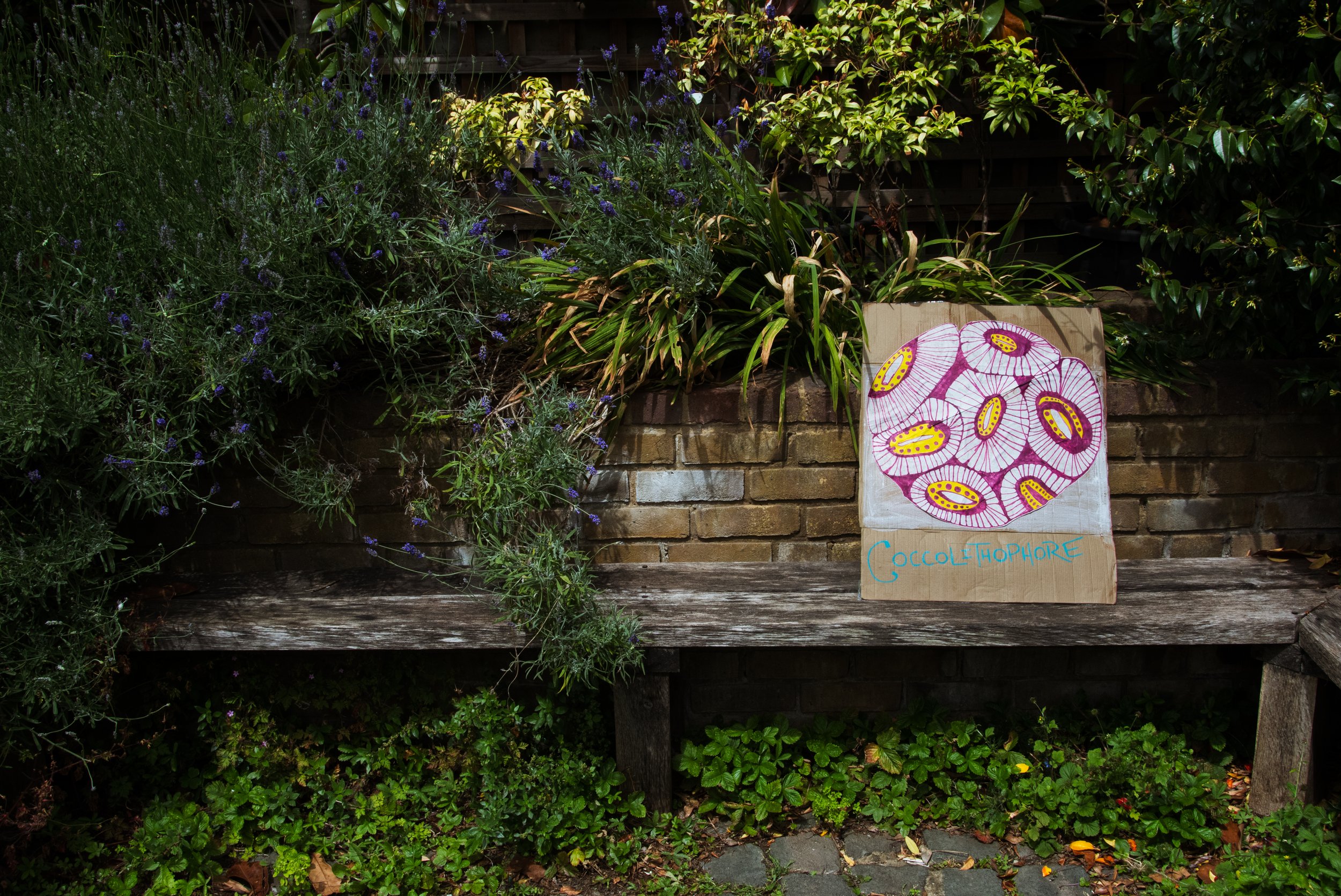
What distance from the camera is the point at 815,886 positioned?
2385 mm

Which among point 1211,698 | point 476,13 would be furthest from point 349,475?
point 1211,698

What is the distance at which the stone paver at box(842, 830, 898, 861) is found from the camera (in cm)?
251

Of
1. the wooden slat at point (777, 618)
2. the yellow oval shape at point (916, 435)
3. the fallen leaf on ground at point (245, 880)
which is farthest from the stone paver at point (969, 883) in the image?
the fallen leaf on ground at point (245, 880)

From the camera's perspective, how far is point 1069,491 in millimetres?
2527

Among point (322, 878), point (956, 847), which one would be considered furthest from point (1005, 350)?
point (322, 878)

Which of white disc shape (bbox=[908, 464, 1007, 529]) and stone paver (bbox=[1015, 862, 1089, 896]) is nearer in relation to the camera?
stone paver (bbox=[1015, 862, 1089, 896])

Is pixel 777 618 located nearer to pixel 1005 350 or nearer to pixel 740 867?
pixel 740 867

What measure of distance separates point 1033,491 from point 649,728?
1.24m

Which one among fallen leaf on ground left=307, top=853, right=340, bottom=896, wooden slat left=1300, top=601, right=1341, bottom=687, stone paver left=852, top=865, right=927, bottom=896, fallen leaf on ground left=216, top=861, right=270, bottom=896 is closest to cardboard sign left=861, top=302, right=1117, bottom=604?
wooden slat left=1300, top=601, right=1341, bottom=687

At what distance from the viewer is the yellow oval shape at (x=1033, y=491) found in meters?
2.52

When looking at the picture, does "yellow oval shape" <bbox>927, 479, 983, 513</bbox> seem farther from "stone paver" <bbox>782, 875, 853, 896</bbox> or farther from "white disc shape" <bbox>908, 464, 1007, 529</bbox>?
"stone paver" <bbox>782, 875, 853, 896</bbox>

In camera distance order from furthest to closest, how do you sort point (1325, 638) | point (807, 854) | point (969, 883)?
point (807, 854) → point (969, 883) → point (1325, 638)

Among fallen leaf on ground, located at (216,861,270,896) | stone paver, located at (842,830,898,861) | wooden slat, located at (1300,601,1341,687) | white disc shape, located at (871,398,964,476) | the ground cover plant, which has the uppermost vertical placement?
white disc shape, located at (871,398,964,476)

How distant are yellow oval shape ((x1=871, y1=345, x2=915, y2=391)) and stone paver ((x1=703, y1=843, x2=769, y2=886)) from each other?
132 centimetres
